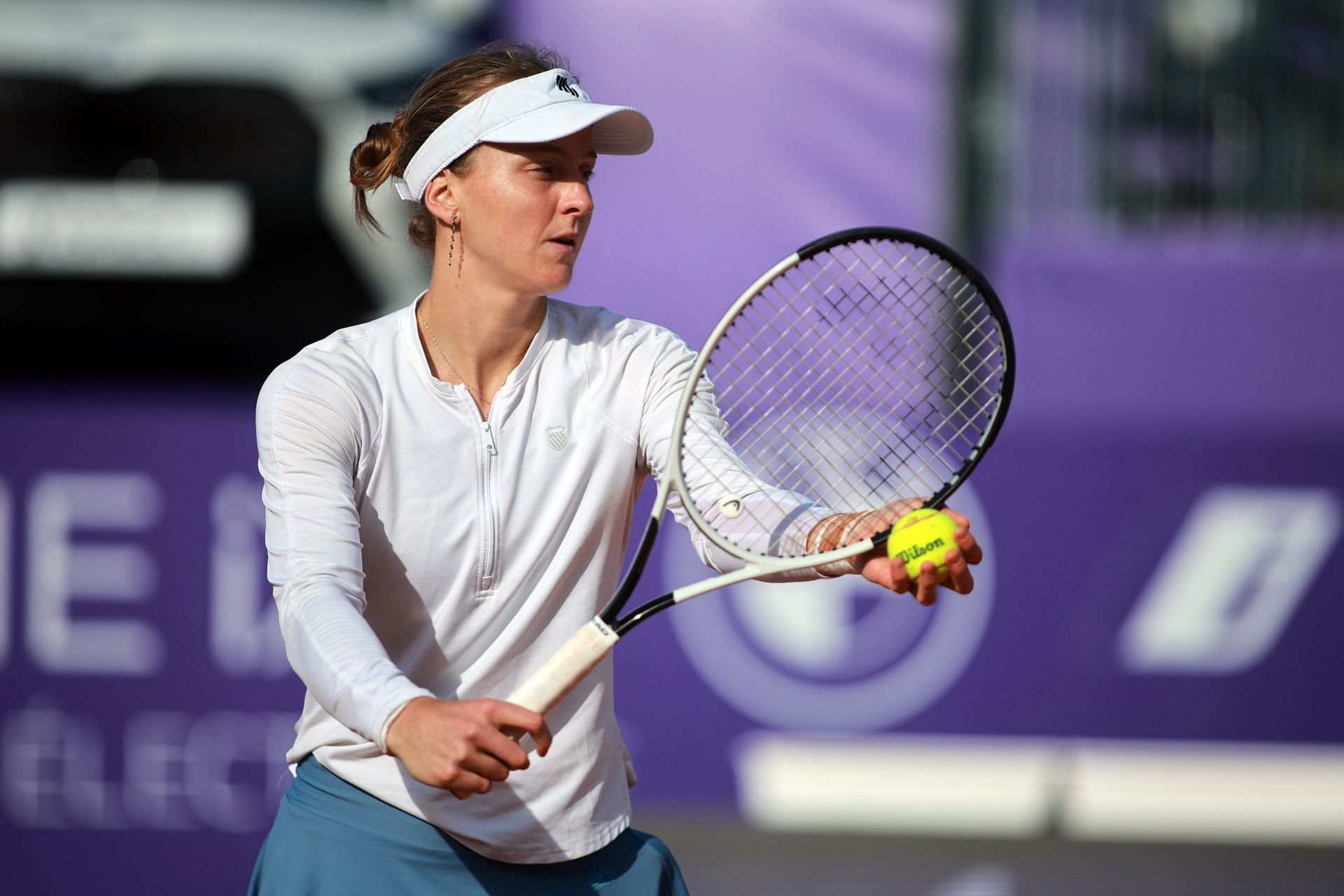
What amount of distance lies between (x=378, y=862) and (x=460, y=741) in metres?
0.45

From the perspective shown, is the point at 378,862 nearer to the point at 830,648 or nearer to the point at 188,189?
the point at 830,648

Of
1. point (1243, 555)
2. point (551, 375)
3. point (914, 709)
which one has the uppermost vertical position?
point (551, 375)

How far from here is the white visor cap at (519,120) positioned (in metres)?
1.99

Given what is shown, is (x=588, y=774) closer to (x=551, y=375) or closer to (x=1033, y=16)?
(x=551, y=375)

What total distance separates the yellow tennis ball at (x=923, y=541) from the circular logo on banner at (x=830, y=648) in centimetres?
333

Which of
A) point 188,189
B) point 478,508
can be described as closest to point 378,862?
point 478,508

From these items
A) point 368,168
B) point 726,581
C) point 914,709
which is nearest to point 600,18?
point 914,709

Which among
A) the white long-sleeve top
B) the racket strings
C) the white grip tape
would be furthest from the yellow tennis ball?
the white grip tape

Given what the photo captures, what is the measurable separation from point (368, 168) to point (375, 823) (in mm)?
930

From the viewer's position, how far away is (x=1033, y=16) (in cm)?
554

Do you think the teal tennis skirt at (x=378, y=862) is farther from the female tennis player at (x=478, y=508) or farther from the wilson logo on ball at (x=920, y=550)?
the wilson logo on ball at (x=920, y=550)

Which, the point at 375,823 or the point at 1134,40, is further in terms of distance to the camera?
the point at 1134,40

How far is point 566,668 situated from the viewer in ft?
6.12

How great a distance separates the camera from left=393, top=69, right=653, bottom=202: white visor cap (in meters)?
1.99
